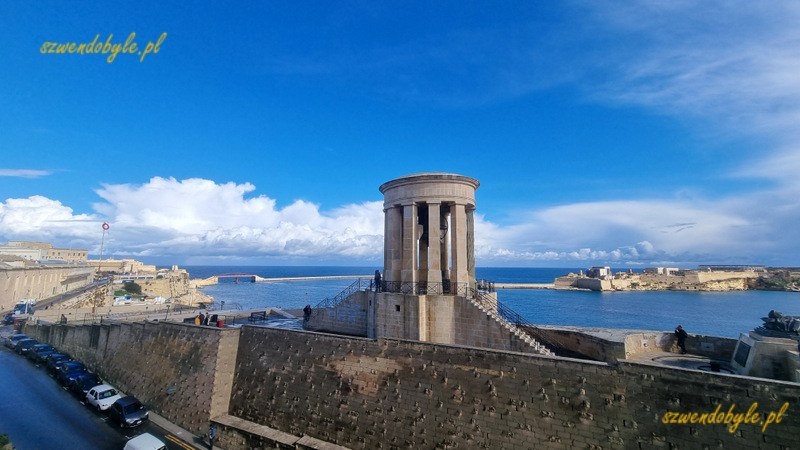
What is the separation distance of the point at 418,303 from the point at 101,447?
49.2 ft

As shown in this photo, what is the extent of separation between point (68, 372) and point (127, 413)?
861 cm

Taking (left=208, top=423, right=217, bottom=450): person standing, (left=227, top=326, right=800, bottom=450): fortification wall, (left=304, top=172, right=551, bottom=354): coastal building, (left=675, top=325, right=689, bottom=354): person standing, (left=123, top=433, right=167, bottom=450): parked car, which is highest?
(left=304, top=172, right=551, bottom=354): coastal building

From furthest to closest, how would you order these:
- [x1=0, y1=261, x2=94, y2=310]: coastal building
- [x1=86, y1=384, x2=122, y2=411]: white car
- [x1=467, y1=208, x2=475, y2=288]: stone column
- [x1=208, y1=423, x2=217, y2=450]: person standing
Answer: [x1=0, y1=261, x2=94, y2=310]: coastal building < [x1=467, y1=208, x2=475, y2=288]: stone column < [x1=86, y1=384, x2=122, y2=411]: white car < [x1=208, y1=423, x2=217, y2=450]: person standing

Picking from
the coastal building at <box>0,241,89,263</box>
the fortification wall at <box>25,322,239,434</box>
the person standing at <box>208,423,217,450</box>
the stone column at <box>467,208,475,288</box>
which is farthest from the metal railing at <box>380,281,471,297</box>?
the coastal building at <box>0,241,89,263</box>

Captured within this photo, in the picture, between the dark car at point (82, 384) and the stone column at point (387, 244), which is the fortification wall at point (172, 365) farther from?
the stone column at point (387, 244)

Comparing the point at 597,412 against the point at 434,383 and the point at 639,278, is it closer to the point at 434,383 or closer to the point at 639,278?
the point at 434,383

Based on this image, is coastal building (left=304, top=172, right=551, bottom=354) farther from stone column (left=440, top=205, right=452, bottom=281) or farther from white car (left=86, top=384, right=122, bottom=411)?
white car (left=86, top=384, right=122, bottom=411)

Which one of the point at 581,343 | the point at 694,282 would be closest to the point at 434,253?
the point at 581,343

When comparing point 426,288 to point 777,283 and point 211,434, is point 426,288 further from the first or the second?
point 777,283

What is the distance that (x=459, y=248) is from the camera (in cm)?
1866

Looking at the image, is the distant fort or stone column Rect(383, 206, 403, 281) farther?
the distant fort

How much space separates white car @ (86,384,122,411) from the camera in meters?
18.0

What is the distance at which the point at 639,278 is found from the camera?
427 ft

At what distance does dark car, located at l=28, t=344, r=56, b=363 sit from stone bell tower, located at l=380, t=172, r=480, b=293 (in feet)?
86.0
